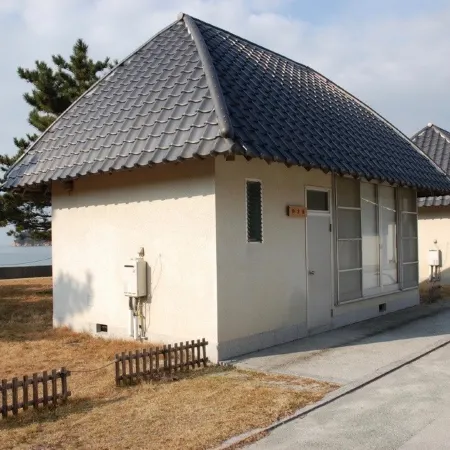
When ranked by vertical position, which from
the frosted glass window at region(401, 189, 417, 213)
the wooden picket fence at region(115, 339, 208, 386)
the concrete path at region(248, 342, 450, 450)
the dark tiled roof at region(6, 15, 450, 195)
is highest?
the dark tiled roof at region(6, 15, 450, 195)

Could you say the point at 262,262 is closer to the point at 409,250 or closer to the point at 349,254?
the point at 349,254

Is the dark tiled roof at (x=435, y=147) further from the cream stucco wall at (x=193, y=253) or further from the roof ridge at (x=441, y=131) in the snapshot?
the cream stucco wall at (x=193, y=253)

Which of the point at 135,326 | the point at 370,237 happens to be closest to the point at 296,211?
the point at 370,237

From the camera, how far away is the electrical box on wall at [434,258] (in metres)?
18.6

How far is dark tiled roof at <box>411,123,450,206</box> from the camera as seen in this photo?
1878cm

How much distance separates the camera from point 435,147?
20.8 m

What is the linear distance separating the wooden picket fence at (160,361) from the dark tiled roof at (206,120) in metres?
2.73

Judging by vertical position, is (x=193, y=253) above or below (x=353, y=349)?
above

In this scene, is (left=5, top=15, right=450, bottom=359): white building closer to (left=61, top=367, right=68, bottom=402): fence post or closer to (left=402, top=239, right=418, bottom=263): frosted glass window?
(left=402, top=239, right=418, bottom=263): frosted glass window

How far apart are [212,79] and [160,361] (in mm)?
4422

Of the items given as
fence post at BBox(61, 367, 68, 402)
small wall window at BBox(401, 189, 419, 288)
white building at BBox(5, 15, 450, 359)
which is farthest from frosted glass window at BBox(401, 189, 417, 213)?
fence post at BBox(61, 367, 68, 402)

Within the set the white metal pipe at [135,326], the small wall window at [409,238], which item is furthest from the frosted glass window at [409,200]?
the white metal pipe at [135,326]

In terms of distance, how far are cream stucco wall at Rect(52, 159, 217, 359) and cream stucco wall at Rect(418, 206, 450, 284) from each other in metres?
13.2

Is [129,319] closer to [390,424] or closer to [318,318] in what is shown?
[318,318]
